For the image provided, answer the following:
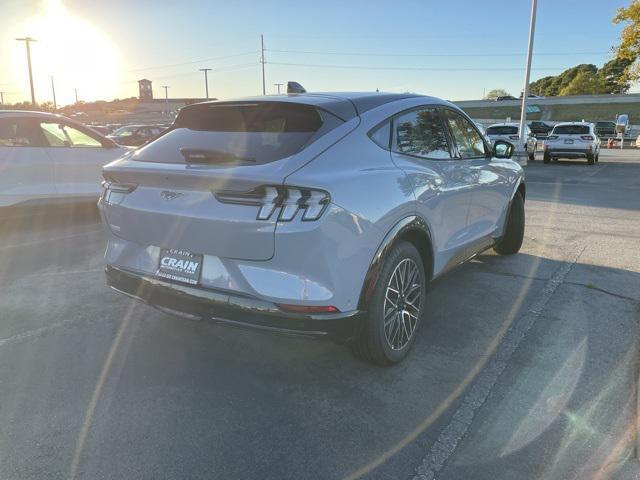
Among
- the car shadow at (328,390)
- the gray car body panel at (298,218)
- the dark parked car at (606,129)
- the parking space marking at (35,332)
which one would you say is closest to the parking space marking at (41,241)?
the car shadow at (328,390)

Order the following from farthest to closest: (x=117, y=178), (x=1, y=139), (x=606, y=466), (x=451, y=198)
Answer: (x=1, y=139) < (x=451, y=198) < (x=117, y=178) < (x=606, y=466)

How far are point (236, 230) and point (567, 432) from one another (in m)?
2.00

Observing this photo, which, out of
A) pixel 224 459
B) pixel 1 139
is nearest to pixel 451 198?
pixel 224 459

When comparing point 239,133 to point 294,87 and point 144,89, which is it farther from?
point 144,89

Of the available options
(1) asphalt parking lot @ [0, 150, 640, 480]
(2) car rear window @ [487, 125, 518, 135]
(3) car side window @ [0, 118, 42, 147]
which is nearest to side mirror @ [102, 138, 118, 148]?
(3) car side window @ [0, 118, 42, 147]

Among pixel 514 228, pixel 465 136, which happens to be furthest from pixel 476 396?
pixel 514 228

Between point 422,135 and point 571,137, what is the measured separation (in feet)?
58.5

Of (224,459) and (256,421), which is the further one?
(256,421)

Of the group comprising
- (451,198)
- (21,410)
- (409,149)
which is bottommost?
(21,410)

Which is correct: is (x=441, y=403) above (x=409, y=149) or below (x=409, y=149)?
below

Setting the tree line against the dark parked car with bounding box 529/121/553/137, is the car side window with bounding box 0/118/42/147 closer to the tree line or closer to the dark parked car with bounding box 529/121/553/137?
the tree line

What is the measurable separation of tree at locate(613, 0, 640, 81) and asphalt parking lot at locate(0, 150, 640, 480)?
2341cm

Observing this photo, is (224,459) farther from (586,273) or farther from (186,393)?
(586,273)

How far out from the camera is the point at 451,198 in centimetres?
384
